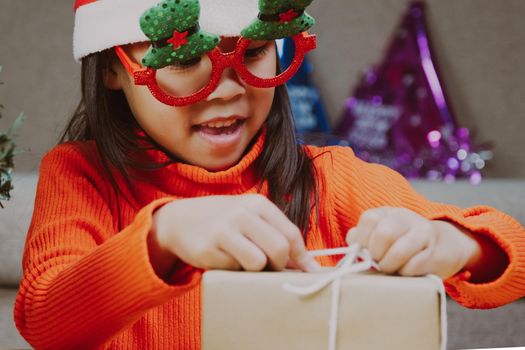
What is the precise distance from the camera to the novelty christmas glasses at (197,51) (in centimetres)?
62

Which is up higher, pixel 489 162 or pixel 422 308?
pixel 422 308

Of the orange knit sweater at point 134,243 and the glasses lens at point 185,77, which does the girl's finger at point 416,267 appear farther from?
the glasses lens at point 185,77

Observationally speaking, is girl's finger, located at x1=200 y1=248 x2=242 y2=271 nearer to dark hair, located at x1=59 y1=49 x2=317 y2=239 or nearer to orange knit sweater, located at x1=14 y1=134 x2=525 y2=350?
orange knit sweater, located at x1=14 y1=134 x2=525 y2=350

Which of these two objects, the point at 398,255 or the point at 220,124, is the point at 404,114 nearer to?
the point at 220,124

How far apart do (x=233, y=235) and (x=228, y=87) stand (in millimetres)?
259

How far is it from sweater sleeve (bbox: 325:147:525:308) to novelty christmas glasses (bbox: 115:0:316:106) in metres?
0.16

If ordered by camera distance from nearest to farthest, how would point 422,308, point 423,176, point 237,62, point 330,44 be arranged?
point 422,308 < point 237,62 < point 423,176 < point 330,44

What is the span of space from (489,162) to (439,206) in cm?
91

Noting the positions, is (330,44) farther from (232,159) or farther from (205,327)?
(205,327)

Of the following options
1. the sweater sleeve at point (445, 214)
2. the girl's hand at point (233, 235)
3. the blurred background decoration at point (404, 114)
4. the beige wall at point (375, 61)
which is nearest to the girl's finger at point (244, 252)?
the girl's hand at point (233, 235)

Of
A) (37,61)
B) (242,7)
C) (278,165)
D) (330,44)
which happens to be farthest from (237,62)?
(330,44)

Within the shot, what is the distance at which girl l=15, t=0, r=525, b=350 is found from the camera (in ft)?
1.64

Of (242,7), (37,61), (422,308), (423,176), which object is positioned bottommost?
(423,176)

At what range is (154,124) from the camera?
76 cm
